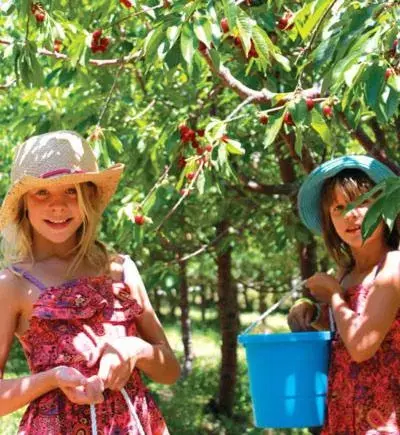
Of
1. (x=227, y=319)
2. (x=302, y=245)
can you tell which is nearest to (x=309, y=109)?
(x=302, y=245)

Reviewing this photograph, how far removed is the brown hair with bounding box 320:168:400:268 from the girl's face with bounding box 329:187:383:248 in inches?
1.0

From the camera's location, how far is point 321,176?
112 inches

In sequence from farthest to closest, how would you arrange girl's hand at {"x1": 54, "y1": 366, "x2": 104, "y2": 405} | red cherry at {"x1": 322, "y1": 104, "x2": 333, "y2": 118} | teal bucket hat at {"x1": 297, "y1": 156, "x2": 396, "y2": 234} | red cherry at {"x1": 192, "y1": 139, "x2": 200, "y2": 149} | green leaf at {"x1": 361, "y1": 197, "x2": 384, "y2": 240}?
red cherry at {"x1": 192, "y1": 139, "x2": 200, "y2": 149}
red cherry at {"x1": 322, "y1": 104, "x2": 333, "y2": 118}
teal bucket hat at {"x1": 297, "y1": 156, "x2": 396, "y2": 234}
girl's hand at {"x1": 54, "y1": 366, "x2": 104, "y2": 405}
green leaf at {"x1": 361, "y1": 197, "x2": 384, "y2": 240}

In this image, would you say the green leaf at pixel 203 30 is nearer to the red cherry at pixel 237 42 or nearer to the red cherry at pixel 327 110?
the red cherry at pixel 327 110

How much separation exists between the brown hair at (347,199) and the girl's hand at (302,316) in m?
0.19

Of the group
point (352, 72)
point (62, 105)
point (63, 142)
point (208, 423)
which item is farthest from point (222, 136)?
point (208, 423)

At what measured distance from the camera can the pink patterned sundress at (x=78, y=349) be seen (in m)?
2.43

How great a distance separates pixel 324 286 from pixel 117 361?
27.5 inches

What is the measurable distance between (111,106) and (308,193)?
2345 millimetres

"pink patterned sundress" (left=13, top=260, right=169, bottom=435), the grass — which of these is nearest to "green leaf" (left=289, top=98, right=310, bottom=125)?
"pink patterned sundress" (left=13, top=260, right=169, bottom=435)

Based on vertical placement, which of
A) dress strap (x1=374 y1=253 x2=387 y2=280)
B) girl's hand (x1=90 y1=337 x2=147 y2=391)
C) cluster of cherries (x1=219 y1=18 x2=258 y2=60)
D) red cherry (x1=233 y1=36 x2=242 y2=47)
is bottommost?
girl's hand (x1=90 y1=337 x2=147 y2=391)

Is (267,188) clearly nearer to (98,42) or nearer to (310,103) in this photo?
(98,42)

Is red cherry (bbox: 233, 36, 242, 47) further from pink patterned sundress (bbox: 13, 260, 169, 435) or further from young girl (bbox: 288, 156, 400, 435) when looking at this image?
pink patterned sundress (bbox: 13, 260, 169, 435)

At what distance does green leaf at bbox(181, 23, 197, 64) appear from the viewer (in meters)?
2.49
